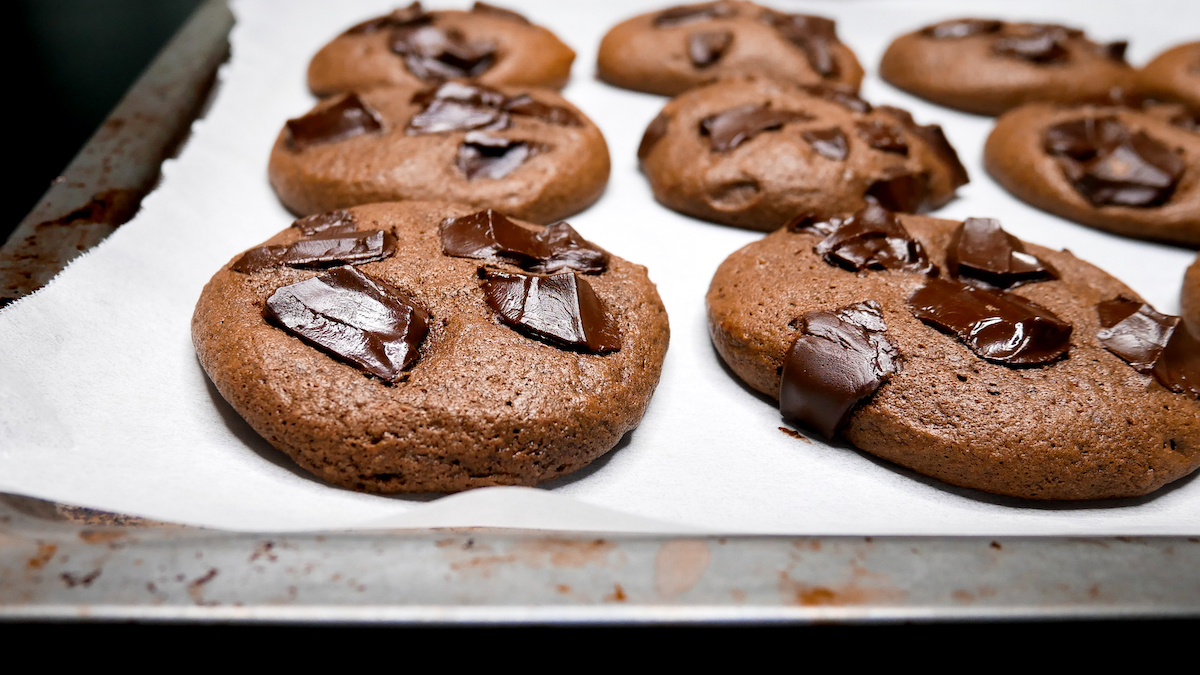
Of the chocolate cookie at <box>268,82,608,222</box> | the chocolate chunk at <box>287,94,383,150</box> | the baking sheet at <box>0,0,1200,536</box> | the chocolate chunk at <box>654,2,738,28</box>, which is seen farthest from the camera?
the chocolate chunk at <box>654,2,738,28</box>

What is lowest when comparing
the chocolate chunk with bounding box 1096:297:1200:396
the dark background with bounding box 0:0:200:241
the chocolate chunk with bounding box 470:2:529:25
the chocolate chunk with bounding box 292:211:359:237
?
the dark background with bounding box 0:0:200:241

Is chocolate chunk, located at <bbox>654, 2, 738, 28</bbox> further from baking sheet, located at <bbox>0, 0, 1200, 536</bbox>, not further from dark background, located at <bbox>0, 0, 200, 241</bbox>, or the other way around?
dark background, located at <bbox>0, 0, 200, 241</bbox>

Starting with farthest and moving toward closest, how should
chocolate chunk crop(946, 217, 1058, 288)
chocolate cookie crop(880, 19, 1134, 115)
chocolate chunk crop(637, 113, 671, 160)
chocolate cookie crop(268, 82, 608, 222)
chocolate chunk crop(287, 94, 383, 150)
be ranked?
chocolate cookie crop(880, 19, 1134, 115)
chocolate chunk crop(637, 113, 671, 160)
chocolate chunk crop(287, 94, 383, 150)
chocolate cookie crop(268, 82, 608, 222)
chocolate chunk crop(946, 217, 1058, 288)

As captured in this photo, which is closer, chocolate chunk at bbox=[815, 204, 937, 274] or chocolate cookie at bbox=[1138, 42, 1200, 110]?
chocolate chunk at bbox=[815, 204, 937, 274]

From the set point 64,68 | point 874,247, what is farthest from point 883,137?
point 64,68

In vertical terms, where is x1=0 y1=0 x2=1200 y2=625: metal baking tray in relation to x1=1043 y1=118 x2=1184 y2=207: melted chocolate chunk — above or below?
above

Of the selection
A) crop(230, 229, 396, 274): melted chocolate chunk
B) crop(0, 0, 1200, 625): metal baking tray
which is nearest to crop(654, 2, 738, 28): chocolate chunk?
crop(230, 229, 396, 274): melted chocolate chunk

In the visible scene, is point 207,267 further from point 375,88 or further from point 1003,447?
point 1003,447

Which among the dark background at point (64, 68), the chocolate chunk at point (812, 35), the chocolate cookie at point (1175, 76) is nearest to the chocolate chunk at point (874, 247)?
the chocolate chunk at point (812, 35)
